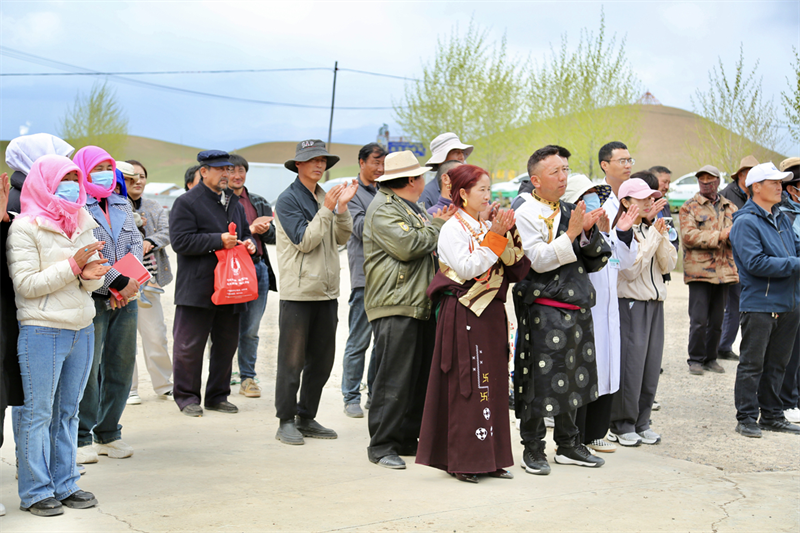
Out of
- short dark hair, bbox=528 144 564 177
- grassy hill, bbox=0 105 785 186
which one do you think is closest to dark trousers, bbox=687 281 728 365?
short dark hair, bbox=528 144 564 177

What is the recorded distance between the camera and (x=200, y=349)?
20.7 ft

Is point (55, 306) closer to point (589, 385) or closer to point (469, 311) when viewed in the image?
point (469, 311)

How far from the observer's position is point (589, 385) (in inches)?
193

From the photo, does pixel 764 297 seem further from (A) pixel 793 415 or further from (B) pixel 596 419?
(B) pixel 596 419

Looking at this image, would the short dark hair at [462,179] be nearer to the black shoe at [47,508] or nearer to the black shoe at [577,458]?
the black shoe at [577,458]

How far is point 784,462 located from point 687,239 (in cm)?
351

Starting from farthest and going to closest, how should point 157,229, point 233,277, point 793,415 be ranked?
point 157,229 → point 793,415 → point 233,277

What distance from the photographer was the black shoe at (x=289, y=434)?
219 inches

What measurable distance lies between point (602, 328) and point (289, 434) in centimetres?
252

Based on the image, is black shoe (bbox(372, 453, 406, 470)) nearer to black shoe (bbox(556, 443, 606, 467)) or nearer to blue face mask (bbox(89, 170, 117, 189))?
black shoe (bbox(556, 443, 606, 467))

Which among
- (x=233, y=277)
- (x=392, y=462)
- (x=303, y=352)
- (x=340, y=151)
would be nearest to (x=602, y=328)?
(x=392, y=462)

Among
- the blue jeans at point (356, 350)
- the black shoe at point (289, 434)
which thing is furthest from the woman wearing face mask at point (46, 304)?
the blue jeans at point (356, 350)

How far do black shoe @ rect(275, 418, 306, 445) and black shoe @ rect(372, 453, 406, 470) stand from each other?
2.62ft

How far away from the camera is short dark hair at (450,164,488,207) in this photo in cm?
468
